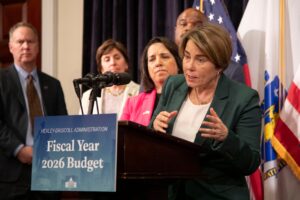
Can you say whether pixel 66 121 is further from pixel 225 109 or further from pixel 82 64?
pixel 82 64

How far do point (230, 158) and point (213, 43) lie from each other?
47cm

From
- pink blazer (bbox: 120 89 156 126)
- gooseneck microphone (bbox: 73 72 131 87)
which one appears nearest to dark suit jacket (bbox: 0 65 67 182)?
pink blazer (bbox: 120 89 156 126)

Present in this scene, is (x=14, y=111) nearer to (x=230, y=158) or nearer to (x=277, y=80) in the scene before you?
(x=277, y=80)

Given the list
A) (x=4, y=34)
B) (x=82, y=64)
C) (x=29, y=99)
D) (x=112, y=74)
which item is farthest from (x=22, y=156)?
(x=4, y=34)

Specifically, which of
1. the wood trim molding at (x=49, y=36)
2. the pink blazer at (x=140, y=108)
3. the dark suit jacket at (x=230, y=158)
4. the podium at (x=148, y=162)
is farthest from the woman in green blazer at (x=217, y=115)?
the wood trim molding at (x=49, y=36)

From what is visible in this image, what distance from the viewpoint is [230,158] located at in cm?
182

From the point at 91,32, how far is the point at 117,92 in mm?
1341

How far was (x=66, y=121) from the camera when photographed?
1.57 metres

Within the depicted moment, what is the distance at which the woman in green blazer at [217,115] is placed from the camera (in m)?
1.90

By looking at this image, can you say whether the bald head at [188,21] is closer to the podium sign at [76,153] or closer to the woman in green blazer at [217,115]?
the woman in green blazer at [217,115]

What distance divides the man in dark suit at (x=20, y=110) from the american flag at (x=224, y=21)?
1.31 meters

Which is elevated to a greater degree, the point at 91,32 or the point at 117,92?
the point at 91,32

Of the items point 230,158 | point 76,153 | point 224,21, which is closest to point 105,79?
point 76,153

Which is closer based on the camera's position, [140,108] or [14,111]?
[140,108]
